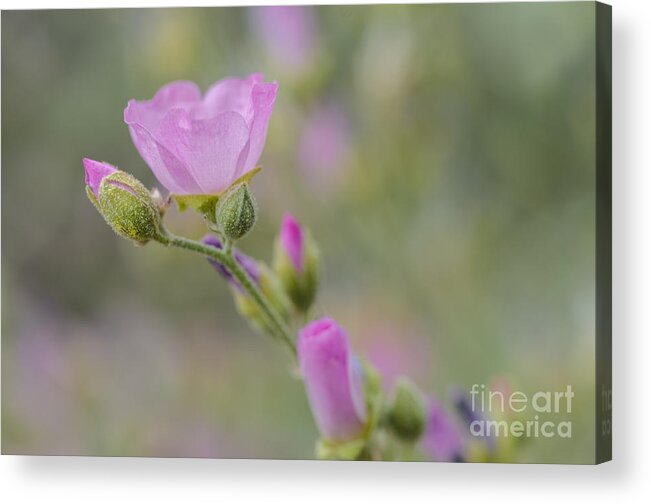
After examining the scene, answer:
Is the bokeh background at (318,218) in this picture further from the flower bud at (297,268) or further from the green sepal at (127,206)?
the green sepal at (127,206)

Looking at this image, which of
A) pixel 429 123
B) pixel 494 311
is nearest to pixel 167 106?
pixel 429 123

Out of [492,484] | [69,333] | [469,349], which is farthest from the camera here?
[69,333]

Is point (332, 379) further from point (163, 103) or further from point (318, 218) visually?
point (318, 218)

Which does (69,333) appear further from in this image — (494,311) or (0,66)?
(494,311)

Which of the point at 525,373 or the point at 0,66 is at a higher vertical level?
the point at 0,66

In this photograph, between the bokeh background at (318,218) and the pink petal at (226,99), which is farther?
the bokeh background at (318,218)

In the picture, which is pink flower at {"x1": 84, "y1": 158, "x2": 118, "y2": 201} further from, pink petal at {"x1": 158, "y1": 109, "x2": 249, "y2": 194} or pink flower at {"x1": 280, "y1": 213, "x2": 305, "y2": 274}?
pink flower at {"x1": 280, "y1": 213, "x2": 305, "y2": 274}

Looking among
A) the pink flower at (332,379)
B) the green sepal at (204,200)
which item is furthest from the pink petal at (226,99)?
the pink flower at (332,379)
